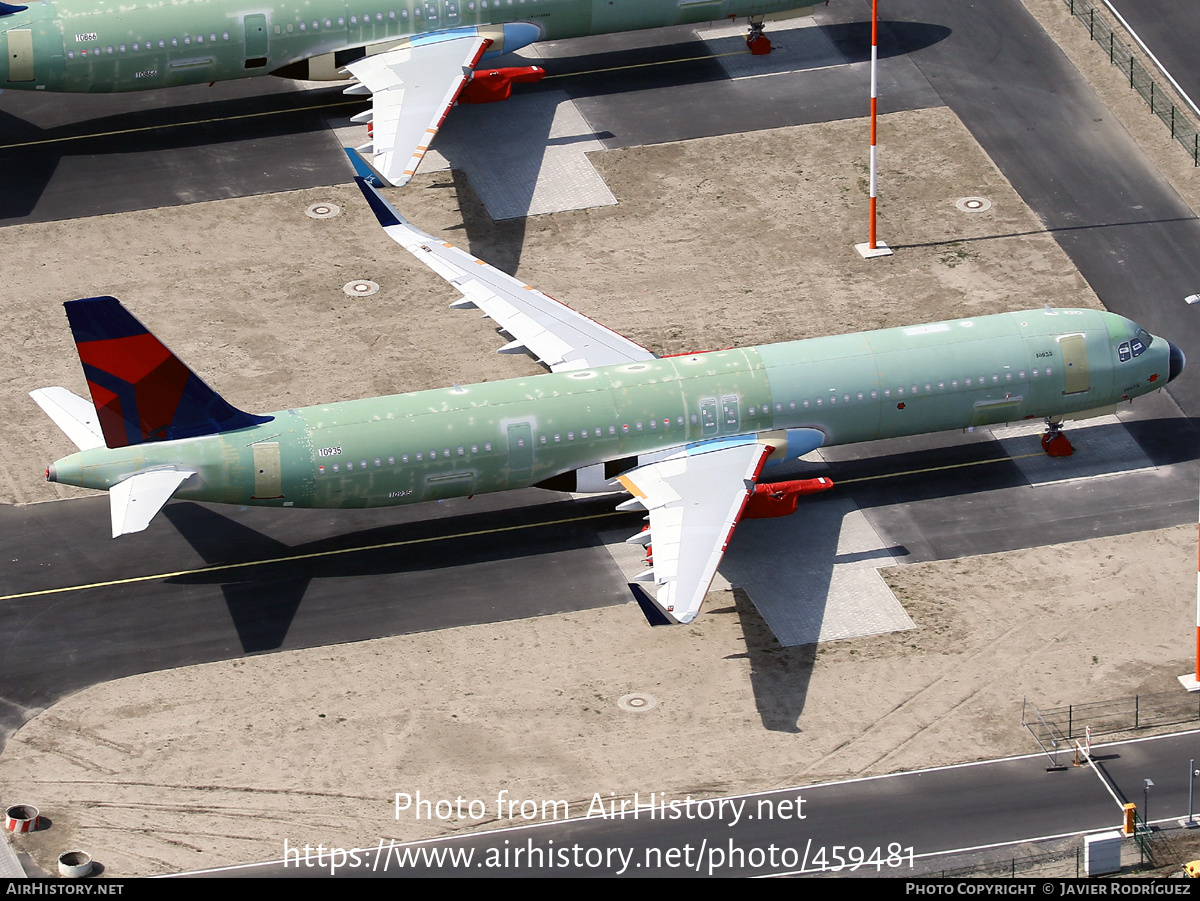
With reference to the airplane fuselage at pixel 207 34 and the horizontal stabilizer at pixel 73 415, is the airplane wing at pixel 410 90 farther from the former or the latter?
the horizontal stabilizer at pixel 73 415

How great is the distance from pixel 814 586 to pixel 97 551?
79.6ft

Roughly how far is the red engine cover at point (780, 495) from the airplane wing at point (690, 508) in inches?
41.2

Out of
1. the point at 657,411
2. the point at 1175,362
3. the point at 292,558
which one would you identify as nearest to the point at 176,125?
the point at 292,558

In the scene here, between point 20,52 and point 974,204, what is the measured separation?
41297 mm

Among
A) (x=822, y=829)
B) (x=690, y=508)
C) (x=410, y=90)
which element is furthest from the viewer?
(x=410, y=90)

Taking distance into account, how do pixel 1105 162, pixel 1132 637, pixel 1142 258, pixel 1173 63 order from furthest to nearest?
pixel 1173 63, pixel 1105 162, pixel 1142 258, pixel 1132 637

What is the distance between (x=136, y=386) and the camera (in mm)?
64500

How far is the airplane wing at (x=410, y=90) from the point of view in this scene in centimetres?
8350

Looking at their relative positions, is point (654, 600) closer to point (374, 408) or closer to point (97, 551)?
point (374, 408)

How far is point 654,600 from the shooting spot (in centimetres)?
6181

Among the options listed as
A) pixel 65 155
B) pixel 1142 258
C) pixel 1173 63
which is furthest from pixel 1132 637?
pixel 65 155

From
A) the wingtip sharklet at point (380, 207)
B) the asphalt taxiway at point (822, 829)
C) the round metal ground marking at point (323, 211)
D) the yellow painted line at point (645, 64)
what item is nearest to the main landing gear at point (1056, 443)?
the asphalt taxiway at point (822, 829)

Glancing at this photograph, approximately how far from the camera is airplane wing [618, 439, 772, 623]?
62469 mm

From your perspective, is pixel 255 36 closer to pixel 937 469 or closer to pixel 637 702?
pixel 937 469
